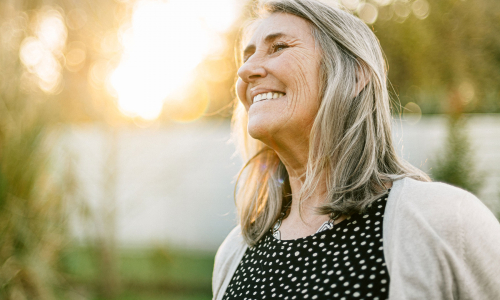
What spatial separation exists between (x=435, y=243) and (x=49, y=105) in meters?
3.35

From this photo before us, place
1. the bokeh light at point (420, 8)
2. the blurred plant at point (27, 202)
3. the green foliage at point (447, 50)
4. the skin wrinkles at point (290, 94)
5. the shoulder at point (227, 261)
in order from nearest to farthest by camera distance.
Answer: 1. the skin wrinkles at point (290, 94)
2. the shoulder at point (227, 261)
3. the blurred plant at point (27, 202)
4. the green foliage at point (447, 50)
5. the bokeh light at point (420, 8)

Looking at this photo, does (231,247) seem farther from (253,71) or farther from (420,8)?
(420,8)

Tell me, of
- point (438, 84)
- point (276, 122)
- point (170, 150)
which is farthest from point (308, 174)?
point (170, 150)

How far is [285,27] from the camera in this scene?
5.54ft

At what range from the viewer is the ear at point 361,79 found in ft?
5.35

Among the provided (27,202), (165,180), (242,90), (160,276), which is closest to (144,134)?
(165,180)

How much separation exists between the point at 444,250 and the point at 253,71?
42.0 inches

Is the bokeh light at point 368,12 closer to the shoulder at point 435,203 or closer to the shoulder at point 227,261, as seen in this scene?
the shoulder at point 227,261

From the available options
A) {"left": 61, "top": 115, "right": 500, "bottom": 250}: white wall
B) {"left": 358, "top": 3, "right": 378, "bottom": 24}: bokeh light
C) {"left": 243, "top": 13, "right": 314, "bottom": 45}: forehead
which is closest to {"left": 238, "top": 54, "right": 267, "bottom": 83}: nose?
{"left": 243, "top": 13, "right": 314, "bottom": 45}: forehead

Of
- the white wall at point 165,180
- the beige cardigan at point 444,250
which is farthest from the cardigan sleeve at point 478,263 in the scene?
the white wall at point 165,180

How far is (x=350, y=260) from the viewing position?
4.09ft

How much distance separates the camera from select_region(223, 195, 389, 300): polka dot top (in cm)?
118

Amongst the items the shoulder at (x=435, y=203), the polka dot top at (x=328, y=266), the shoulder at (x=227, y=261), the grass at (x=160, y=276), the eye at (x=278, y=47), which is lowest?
the grass at (x=160, y=276)

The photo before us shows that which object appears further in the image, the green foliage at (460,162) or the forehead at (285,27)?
the green foliage at (460,162)
